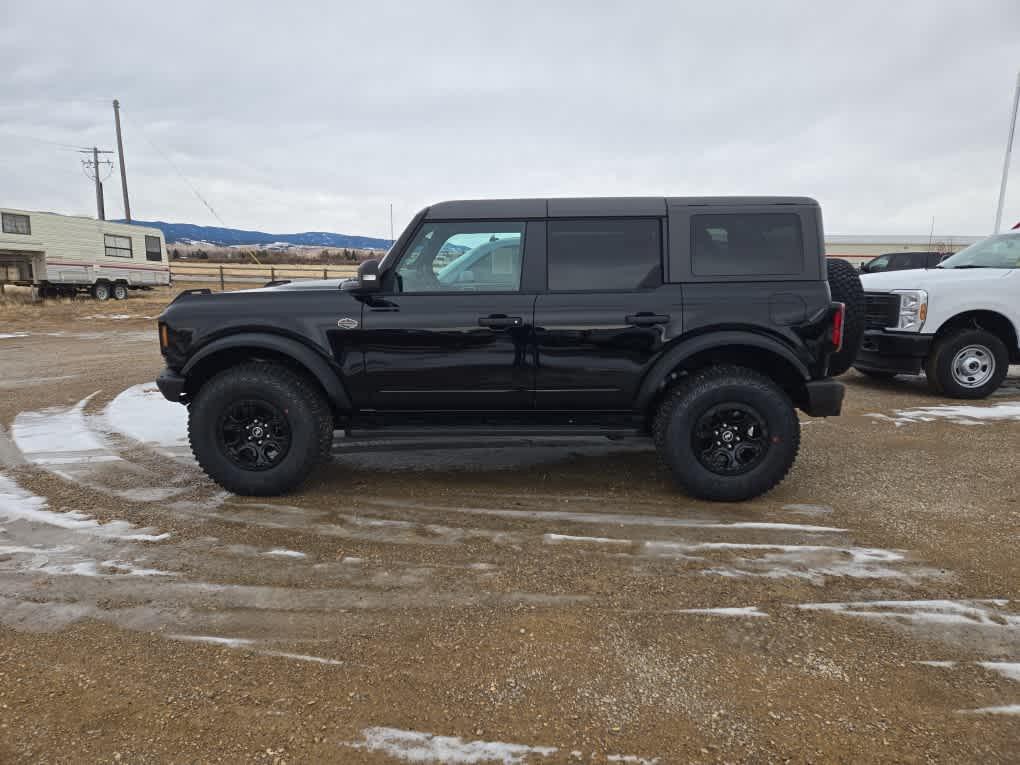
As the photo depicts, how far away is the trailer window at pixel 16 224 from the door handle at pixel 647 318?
22842mm

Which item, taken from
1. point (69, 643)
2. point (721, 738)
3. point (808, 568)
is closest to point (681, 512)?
point (808, 568)

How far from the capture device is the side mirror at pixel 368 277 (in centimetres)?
380

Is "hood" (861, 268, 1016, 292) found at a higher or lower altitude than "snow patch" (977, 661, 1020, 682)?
higher

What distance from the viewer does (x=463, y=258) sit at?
157 inches

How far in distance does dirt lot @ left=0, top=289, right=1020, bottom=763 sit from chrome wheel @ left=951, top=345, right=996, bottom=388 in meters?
2.25

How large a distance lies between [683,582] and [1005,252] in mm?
6950

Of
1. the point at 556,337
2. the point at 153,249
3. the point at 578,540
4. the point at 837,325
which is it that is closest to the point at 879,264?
the point at 837,325

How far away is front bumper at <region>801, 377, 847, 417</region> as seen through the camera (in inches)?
152

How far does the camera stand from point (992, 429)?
18.5 feet

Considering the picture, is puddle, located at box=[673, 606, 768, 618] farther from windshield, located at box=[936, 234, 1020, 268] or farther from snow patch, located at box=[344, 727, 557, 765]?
windshield, located at box=[936, 234, 1020, 268]

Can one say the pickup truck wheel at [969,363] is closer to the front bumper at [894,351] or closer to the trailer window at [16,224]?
the front bumper at [894,351]

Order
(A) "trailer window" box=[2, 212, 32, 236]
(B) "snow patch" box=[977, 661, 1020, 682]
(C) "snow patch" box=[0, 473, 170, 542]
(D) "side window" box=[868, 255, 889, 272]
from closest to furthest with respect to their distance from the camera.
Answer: (B) "snow patch" box=[977, 661, 1020, 682] → (C) "snow patch" box=[0, 473, 170, 542] → (A) "trailer window" box=[2, 212, 32, 236] → (D) "side window" box=[868, 255, 889, 272]

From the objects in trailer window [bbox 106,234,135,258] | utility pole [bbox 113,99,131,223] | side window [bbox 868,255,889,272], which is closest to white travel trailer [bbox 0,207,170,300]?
trailer window [bbox 106,234,135,258]

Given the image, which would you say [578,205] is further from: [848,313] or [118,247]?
[118,247]
